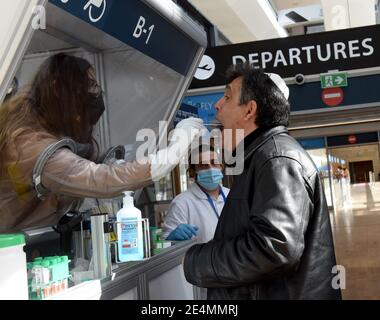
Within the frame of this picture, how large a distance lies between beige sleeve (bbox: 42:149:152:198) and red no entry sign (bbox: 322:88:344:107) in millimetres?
3115

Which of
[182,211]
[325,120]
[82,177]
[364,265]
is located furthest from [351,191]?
[82,177]

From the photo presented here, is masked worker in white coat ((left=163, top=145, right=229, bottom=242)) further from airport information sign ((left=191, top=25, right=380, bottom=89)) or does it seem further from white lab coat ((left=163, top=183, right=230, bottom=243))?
airport information sign ((left=191, top=25, right=380, bottom=89))

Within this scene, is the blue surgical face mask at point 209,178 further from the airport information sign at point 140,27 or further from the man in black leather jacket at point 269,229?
the man in black leather jacket at point 269,229

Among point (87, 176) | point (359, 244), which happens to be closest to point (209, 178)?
point (87, 176)

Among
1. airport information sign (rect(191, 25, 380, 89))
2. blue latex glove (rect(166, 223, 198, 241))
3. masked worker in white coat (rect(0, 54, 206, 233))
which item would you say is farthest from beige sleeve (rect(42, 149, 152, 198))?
airport information sign (rect(191, 25, 380, 89))

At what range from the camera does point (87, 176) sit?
184cm

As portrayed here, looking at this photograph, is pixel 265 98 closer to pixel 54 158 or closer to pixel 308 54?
pixel 54 158

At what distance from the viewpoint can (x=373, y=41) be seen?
412 centimetres

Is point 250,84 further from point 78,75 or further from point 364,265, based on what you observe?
point 364,265

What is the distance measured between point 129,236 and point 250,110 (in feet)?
2.39

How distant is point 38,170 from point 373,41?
10.9 feet

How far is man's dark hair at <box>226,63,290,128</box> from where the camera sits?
5.14 ft

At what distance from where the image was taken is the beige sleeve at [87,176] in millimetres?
1801
